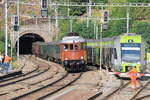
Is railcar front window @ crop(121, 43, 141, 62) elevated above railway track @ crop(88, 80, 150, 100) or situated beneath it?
elevated above

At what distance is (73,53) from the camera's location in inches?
1348

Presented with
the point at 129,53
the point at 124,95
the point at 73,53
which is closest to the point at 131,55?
the point at 129,53

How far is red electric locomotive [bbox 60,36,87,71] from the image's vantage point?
34.2 metres

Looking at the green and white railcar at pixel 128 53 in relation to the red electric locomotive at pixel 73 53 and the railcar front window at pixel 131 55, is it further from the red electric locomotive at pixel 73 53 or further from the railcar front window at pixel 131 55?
the red electric locomotive at pixel 73 53

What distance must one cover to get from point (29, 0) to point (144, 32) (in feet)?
127

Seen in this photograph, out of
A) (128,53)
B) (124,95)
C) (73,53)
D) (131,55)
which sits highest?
(128,53)

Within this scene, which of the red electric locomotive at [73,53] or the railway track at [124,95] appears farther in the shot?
the red electric locomotive at [73,53]

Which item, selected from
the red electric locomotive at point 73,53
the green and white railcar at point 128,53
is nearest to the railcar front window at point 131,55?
the green and white railcar at point 128,53

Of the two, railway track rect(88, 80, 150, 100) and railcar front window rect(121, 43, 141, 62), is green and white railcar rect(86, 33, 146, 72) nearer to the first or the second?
railcar front window rect(121, 43, 141, 62)

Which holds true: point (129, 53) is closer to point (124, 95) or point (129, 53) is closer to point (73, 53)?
point (124, 95)

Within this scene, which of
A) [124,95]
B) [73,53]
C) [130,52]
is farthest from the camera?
[73,53]

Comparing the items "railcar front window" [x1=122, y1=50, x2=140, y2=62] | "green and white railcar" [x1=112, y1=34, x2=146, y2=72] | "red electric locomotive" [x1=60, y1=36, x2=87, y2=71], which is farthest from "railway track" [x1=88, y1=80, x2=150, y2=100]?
"red electric locomotive" [x1=60, y1=36, x2=87, y2=71]

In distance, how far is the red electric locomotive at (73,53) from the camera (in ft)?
112

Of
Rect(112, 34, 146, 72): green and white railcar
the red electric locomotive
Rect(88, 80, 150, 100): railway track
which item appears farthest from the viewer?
the red electric locomotive
